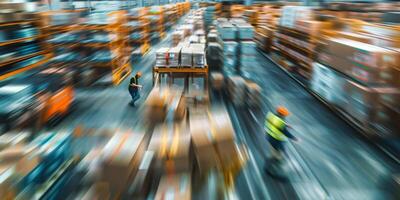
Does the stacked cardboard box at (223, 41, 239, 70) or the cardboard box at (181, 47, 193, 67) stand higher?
the cardboard box at (181, 47, 193, 67)

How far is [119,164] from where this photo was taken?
5199 mm

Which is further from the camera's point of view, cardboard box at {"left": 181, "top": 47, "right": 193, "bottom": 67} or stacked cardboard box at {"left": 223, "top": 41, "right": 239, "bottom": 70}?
stacked cardboard box at {"left": 223, "top": 41, "right": 239, "bottom": 70}

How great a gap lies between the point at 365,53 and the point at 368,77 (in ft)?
2.44

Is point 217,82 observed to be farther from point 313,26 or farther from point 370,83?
point 370,83

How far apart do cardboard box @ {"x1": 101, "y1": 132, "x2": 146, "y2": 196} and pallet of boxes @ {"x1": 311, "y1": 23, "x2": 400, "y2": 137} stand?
7.16 metres

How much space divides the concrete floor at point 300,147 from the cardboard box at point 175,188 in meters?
1.60

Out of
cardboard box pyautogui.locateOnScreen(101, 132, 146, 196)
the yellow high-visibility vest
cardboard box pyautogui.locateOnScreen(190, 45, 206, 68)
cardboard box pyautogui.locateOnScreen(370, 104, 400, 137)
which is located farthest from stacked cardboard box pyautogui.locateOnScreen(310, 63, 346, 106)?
cardboard box pyautogui.locateOnScreen(101, 132, 146, 196)

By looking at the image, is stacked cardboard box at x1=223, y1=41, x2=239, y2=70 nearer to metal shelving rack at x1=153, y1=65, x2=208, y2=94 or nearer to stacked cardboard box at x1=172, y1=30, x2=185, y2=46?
stacked cardboard box at x1=172, y1=30, x2=185, y2=46

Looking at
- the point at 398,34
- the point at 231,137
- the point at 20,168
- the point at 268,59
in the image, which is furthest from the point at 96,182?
the point at 268,59

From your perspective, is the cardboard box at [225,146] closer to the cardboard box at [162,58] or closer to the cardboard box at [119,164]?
the cardboard box at [119,164]

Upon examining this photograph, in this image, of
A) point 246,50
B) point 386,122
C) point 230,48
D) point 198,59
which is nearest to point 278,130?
point 386,122

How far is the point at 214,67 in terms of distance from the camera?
51.2ft

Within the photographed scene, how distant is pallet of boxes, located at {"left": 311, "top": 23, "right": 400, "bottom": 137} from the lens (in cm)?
827

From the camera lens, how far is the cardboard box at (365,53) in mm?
8242
